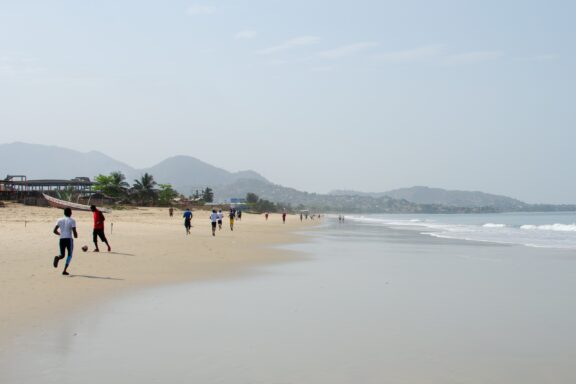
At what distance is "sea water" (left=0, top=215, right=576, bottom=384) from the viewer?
6043 mm

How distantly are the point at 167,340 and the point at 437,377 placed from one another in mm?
3631

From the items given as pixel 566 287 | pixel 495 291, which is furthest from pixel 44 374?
pixel 566 287

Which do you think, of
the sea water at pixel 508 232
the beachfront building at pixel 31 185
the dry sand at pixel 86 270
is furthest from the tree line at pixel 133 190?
the dry sand at pixel 86 270

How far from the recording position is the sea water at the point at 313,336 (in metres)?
6.04

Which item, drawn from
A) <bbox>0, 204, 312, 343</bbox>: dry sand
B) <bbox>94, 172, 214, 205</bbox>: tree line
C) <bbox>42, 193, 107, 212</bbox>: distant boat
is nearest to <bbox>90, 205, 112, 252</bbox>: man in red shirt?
<bbox>0, 204, 312, 343</bbox>: dry sand

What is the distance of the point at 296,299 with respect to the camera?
1099 cm

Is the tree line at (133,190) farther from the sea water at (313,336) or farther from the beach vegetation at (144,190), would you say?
the sea water at (313,336)

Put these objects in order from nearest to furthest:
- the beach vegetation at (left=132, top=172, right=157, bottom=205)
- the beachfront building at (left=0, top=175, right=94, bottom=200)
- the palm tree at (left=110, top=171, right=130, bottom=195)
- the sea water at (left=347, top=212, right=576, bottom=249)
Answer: the sea water at (left=347, top=212, right=576, bottom=249), the beachfront building at (left=0, top=175, right=94, bottom=200), the palm tree at (left=110, top=171, right=130, bottom=195), the beach vegetation at (left=132, top=172, right=157, bottom=205)

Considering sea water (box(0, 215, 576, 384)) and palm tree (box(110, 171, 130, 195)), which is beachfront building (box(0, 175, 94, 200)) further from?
sea water (box(0, 215, 576, 384))

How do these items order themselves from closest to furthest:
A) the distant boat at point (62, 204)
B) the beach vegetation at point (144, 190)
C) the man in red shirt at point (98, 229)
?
1. the man in red shirt at point (98, 229)
2. the distant boat at point (62, 204)
3. the beach vegetation at point (144, 190)

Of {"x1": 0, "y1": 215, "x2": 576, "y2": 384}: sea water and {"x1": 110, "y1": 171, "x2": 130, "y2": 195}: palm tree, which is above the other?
{"x1": 110, "y1": 171, "x2": 130, "y2": 195}: palm tree

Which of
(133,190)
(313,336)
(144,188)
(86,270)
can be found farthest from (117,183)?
(313,336)

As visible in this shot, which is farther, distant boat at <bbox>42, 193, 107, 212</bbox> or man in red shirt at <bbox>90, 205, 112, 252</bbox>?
distant boat at <bbox>42, 193, 107, 212</bbox>

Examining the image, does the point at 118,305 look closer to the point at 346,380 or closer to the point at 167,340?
the point at 167,340
